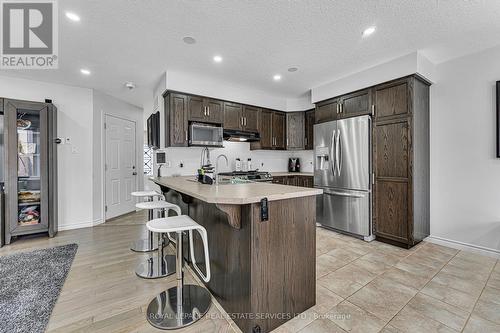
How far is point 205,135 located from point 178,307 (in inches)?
99.9

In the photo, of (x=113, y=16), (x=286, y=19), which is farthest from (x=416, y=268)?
(x=113, y=16)

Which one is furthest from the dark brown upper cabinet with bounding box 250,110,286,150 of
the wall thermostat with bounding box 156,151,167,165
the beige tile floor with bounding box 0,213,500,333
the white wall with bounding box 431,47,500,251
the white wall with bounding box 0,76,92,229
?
the white wall with bounding box 0,76,92,229

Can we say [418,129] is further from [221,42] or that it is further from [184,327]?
[184,327]

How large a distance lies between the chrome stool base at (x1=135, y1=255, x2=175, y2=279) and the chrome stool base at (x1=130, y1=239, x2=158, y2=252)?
331 mm

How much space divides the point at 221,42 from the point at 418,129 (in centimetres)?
281

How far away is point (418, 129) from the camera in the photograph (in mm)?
3021

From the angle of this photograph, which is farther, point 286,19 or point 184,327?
point 286,19

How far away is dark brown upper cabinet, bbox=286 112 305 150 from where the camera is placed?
485 cm

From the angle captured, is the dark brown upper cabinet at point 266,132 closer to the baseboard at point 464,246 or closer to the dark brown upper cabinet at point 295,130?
the dark brown upper cabinet at point 295,130

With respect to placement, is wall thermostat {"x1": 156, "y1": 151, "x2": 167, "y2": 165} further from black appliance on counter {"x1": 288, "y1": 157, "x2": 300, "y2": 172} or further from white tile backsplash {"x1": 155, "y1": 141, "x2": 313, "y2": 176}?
black appliance on counter {"x1": 288, "y1": 157, "x2": 300, "y2": 172}

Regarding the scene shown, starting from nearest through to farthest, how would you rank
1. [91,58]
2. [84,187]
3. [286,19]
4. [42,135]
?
[286,19] → [91,58] → [42,135] → [84,187]

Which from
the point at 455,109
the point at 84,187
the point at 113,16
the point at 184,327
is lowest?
the point at 184,327

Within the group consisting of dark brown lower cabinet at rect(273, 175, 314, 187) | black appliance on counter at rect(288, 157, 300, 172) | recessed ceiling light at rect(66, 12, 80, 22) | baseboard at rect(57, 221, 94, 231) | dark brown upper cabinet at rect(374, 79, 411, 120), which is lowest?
baseboard at rect(57, 221, 94, 231)

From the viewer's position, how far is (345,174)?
3512mm
